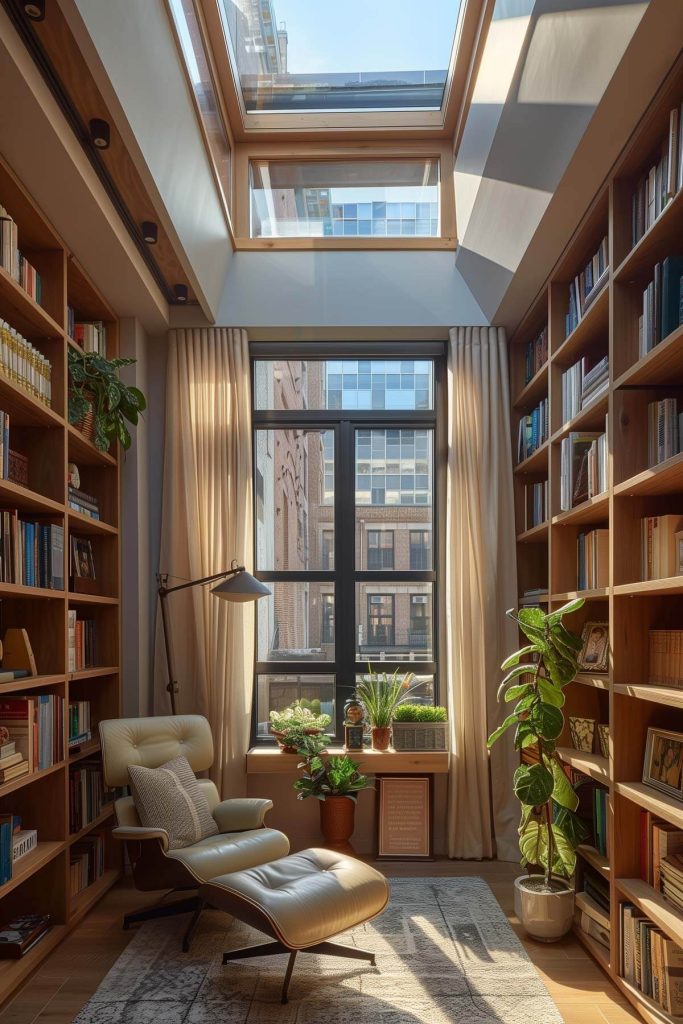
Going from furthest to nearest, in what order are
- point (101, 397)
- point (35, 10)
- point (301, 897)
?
1. point (101, 397)
2. point (301, 897)
3. point (35, 10)

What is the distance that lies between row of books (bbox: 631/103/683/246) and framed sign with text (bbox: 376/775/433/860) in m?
2.99

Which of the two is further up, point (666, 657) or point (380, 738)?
point (666, 657)

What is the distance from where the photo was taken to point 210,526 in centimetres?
484

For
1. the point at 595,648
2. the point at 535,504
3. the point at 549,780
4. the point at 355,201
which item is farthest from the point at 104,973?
the point at 355,201

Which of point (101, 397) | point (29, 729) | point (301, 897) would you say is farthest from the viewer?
point (101, 397)

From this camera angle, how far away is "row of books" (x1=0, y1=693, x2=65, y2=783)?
3.22m

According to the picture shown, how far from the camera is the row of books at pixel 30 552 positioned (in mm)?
3133

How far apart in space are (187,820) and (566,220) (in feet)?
9.63

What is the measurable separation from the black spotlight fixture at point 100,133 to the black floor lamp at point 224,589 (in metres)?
2.05

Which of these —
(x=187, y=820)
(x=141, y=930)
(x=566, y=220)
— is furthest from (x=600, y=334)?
A: (x=141, y=930)

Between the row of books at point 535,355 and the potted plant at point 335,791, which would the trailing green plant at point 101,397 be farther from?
the row of books at point 535,355

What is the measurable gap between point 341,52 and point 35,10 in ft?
Answer: 7.55

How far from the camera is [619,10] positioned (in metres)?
2.33

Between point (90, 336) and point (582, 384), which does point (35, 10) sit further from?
point (582, 384)
